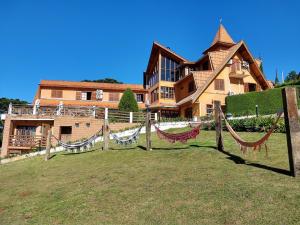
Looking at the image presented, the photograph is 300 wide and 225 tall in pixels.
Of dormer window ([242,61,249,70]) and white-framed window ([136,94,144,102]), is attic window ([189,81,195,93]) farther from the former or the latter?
white-framed window ([136,94,144,102])

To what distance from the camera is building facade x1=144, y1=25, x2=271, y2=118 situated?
30.6m

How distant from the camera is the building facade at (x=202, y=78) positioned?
30594 millimetres

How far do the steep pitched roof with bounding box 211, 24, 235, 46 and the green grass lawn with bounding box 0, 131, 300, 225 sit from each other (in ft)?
107

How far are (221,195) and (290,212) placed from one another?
55.1 inches

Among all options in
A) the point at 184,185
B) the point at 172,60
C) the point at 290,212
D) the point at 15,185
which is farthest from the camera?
the point at 172,60

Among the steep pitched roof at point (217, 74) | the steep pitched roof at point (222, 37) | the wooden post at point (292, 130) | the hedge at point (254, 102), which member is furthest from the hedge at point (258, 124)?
the steep pitched roof at point (222, 37)

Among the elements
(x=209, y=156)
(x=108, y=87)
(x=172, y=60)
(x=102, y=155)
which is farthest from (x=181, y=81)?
(x=209, y=156)

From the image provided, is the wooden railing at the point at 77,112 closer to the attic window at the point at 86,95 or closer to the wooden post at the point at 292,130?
the attic window at the point at 86,95

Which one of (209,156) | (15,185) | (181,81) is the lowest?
(15,185)

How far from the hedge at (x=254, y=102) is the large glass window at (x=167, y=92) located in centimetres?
915

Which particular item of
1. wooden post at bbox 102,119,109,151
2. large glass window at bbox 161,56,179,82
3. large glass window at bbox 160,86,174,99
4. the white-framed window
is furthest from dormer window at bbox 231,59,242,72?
wooden post at bbox 102,119,109,151

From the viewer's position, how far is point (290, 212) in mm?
4668

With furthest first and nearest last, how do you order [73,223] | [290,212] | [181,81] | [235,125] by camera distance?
[181,81] < [235,125] < [73,223] < [290,212]

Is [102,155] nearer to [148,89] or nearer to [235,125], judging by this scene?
[235,125]
